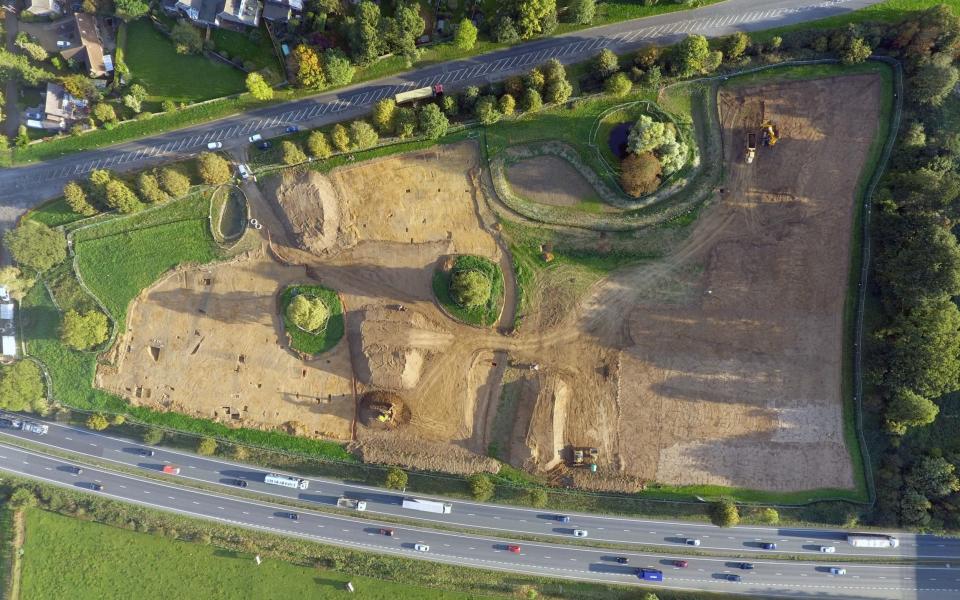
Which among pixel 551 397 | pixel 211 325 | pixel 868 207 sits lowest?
pixel 551 397

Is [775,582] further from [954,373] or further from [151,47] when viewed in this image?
[151,47]

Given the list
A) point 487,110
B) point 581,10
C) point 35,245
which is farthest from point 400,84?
point 35,245

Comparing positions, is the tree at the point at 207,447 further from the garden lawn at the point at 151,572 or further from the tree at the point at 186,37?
the tree at the point at 186,37

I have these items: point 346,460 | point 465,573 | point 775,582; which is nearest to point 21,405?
point 346,460

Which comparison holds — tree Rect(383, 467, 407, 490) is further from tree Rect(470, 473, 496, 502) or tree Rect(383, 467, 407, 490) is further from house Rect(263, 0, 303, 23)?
house Rect(263, 0, 303, 23)

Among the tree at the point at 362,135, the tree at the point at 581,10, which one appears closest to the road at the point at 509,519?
the tree at the point at 362,135

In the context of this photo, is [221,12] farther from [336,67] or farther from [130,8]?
[336,67]
